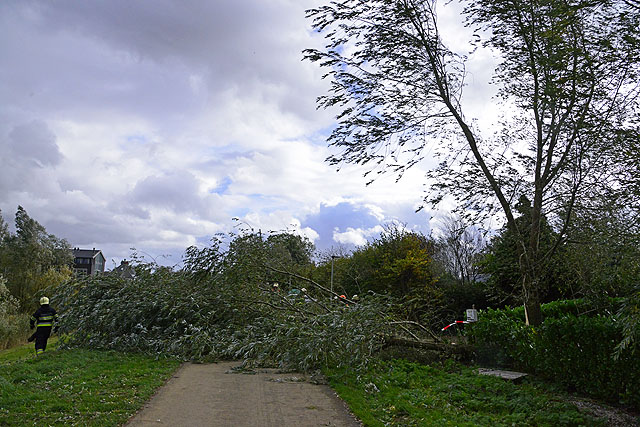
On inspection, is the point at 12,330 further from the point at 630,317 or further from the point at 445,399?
the point at 630,317

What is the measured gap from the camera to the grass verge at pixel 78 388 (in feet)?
17.4

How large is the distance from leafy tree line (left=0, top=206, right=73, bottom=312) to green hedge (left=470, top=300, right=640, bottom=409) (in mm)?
24773

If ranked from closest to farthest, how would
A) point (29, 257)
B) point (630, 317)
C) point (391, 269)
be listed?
point (630, 317) → point (391, 269) → point (29, 257)

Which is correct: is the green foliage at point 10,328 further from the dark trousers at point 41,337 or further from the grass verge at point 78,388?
the grass verge at point 78,388

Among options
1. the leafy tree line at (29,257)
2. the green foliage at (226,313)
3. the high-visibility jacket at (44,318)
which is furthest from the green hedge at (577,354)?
the leafy tree line at (29,257)

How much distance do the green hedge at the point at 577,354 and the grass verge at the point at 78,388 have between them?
5.72 meters

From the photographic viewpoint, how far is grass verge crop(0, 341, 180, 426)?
530 centimetres

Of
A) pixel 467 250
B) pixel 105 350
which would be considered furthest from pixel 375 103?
pixel 467 250

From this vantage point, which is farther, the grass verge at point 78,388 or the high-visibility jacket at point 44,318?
the high-visibility jacket at point 44,318

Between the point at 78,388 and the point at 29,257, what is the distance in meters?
29.9

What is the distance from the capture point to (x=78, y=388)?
6.73 metres

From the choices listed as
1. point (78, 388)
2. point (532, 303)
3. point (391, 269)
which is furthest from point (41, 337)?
point (391, 269)

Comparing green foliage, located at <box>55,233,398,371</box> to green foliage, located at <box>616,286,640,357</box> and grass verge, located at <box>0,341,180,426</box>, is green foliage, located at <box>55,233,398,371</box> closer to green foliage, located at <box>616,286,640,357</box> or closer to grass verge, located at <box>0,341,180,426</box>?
grass verge, located at <box>0,341,180,426</box>

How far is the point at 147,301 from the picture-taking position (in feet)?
39.0
